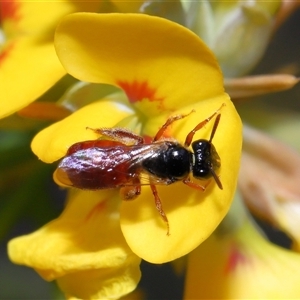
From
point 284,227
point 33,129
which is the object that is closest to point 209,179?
point 284,227

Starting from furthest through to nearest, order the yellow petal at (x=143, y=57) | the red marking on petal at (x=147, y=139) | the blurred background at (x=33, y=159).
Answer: the blurred background at (x=33, y=159), the red marking on petal at (x=147, y=139), the yellow petal at (x=143, y=57)

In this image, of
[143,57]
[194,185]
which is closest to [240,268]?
[194,185]

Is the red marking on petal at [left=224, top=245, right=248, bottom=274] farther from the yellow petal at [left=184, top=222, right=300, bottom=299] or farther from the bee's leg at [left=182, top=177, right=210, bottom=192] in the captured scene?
the bee's leg at [left=182, top=177, right=210, bottom=192]

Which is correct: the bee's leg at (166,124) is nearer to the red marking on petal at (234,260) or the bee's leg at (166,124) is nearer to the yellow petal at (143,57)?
the yellow petal at (143,57)

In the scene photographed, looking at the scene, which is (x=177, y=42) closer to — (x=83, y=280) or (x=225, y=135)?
(x=225, y=135)

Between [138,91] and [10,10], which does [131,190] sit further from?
[10,10]

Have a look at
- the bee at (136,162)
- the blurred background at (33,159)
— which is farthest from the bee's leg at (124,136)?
the blurred background at (33,159)
